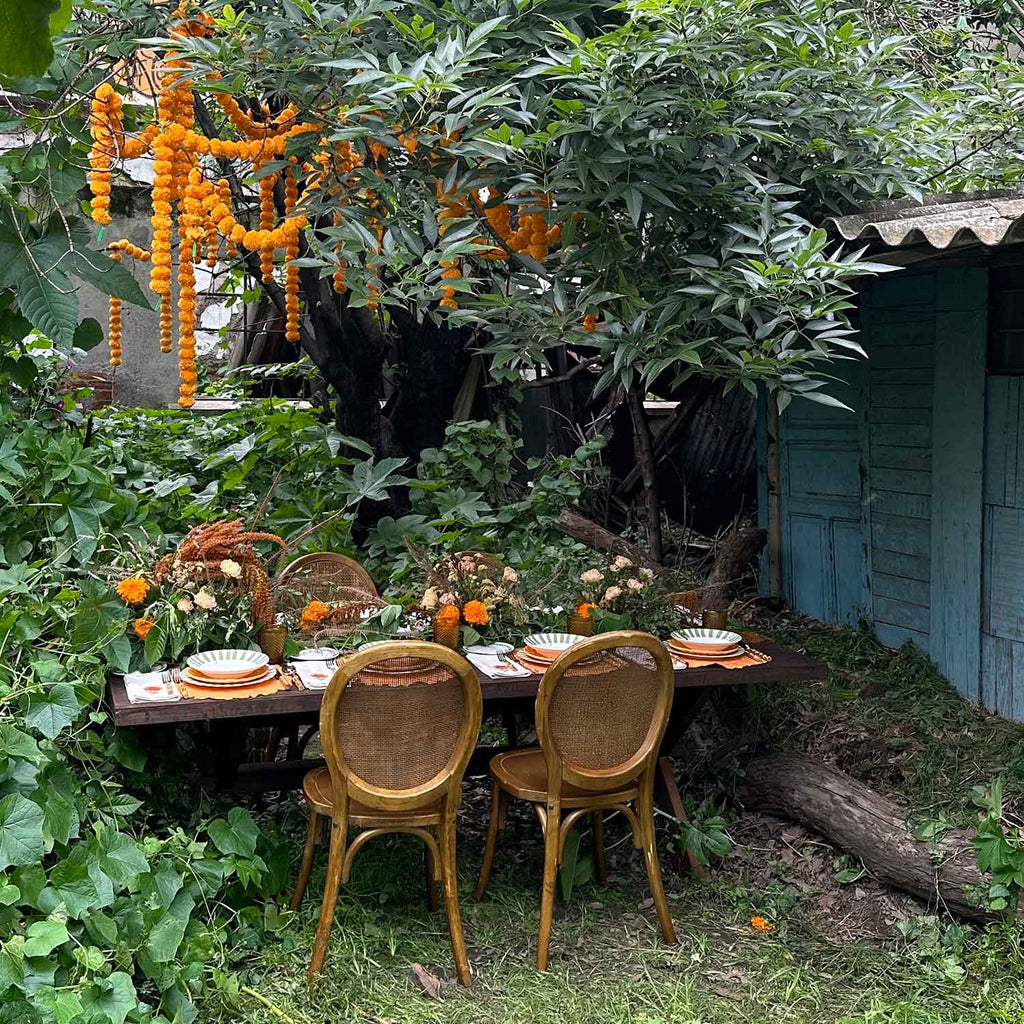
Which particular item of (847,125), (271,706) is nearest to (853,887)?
(271,706)

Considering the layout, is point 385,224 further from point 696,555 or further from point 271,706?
point 696,555

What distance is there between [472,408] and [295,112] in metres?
3.59

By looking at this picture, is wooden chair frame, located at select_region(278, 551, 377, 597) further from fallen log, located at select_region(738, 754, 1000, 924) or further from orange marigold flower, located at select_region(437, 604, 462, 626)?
fallen log, located at select_region(738, 754, 1000, 924)

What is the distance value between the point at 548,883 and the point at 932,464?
2.71 meters

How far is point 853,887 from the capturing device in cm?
395

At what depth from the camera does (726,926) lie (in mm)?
3797

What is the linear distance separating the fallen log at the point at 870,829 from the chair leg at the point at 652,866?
0.79 metres

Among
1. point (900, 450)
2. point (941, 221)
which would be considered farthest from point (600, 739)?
point (900, 450)

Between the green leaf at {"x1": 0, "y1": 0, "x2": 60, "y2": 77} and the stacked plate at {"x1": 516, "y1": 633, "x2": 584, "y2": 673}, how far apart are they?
10.6ft

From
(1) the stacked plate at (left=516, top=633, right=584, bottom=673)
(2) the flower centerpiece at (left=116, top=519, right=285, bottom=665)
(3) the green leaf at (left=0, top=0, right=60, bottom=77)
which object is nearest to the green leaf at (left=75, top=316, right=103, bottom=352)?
(2) the flower centerpiece at (left=116, top=519, right=285, bottom=665)

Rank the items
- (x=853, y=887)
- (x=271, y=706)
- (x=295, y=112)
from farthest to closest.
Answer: (x=853, y=887), (x=295, y=112), (x=271, y=706)

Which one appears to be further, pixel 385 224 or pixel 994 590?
pixel 994 590

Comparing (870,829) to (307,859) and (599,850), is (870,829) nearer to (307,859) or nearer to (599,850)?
(599,850)

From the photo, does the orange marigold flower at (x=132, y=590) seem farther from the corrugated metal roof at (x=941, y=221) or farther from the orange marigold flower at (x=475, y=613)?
the corrugated metal roof at (x=941, y=221)
